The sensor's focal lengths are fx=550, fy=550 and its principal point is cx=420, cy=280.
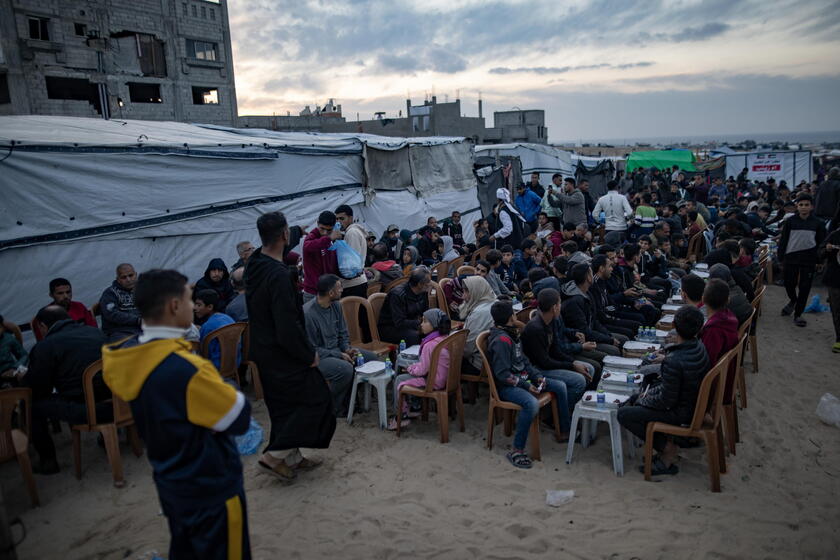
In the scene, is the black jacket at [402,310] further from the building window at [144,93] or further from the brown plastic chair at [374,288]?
the building window at [144,93]

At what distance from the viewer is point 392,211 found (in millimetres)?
12422

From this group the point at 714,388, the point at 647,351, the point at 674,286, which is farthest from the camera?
the point at 674,286

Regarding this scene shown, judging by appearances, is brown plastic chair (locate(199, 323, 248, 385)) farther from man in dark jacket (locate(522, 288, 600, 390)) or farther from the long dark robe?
man in dark jacket (locate(522, 288, 600, 390))

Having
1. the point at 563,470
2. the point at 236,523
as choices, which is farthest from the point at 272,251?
the point at 563,470

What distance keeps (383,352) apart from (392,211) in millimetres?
6594

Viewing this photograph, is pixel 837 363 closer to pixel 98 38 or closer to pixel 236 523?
pixel 236 523

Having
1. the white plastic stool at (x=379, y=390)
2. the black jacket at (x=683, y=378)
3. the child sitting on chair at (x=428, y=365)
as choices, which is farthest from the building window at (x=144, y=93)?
the black jacket at (x=683, y=378)

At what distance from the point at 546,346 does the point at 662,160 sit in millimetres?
25579

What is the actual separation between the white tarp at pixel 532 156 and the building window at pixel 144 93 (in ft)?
64.2

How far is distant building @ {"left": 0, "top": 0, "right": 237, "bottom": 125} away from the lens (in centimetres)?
2419

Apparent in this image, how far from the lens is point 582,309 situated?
597 cm

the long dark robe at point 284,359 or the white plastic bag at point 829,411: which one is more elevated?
the long dark robe at point 284,359

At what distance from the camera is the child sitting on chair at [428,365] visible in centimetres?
511

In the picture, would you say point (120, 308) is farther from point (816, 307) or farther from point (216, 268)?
point (816, 307)
